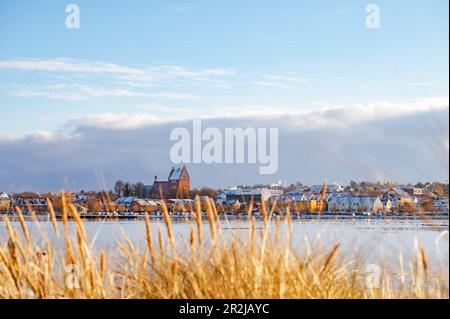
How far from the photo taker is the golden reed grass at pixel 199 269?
4.06 meters

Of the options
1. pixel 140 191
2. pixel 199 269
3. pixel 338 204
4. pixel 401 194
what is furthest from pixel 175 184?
pixel 338 204

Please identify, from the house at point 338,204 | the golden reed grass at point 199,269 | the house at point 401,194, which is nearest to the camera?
the golden reed grass at point 199,269

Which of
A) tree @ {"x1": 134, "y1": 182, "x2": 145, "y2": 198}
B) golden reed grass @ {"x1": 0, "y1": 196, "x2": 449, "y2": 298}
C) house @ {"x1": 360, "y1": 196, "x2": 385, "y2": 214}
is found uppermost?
tree @ {"x1": 134, "y1": 182, "x2": 145, "y2": 198}

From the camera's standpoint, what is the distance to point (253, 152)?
499 cm

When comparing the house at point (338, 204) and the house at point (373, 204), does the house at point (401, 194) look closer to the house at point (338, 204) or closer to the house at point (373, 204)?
the house at point (338, 204)

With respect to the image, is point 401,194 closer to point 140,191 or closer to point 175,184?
point 175,184

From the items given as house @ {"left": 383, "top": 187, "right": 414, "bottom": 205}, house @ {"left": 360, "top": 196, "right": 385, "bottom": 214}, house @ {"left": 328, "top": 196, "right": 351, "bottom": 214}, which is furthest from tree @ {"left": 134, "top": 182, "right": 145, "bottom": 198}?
house @ {"left": 360, "top": 196, "right": 385, "bottom": 214}

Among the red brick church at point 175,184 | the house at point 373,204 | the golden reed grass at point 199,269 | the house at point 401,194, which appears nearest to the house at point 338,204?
the house at point 373,204

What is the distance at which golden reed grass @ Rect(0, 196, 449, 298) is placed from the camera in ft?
13.3

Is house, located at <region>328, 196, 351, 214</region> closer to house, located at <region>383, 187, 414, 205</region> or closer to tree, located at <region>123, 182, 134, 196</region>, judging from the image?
house, located at <region>383, 187, 414, 205</region>

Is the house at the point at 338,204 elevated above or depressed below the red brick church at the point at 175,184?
below

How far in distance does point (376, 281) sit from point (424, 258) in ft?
2.93

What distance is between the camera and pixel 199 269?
4.05 metres
